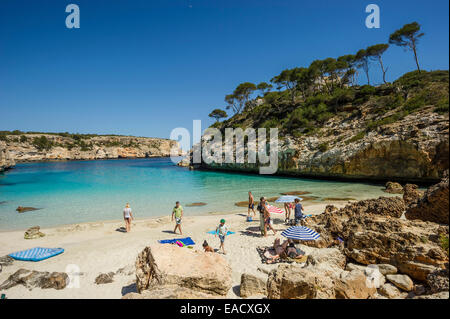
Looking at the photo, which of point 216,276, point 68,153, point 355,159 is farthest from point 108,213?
point 68,153

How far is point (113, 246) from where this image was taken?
29.3 ft

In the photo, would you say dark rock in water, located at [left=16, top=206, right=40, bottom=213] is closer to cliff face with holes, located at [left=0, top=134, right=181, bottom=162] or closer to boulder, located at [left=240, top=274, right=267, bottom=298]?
boulder, located at [left=240, top=274, right=267, bottom=298]

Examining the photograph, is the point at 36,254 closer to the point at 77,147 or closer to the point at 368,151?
the point at 368,151

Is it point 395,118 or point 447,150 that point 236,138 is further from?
point 447,150

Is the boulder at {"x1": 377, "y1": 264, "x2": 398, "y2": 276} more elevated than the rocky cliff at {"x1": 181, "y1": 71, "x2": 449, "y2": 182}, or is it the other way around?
the rocky cliff at {"x1": 181, "y1": 71, "x2": 449, "y2": 182}

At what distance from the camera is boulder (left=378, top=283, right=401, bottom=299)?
13.6 ft

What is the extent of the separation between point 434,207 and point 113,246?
34.5 ft

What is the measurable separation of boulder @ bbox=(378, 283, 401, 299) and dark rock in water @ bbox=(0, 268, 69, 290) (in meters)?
7.28

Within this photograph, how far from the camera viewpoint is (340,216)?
31.2 feet

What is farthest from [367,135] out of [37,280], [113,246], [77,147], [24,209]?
[77,147]

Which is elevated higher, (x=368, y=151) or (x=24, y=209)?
(x=368, y=151)

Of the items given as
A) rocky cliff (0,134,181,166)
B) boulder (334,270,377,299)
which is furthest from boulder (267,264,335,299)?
rocky cliff (0,134,181,166)

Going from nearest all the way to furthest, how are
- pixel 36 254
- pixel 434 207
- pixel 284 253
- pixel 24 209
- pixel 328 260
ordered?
pixel 328 260 < pixel 434 207 < pixel 284 253 < pixel 36 254 < pixel 24 209

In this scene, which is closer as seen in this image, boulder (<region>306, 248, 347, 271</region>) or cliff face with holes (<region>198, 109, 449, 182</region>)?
boulder (<region>306, 248, 347, 271</region>)
